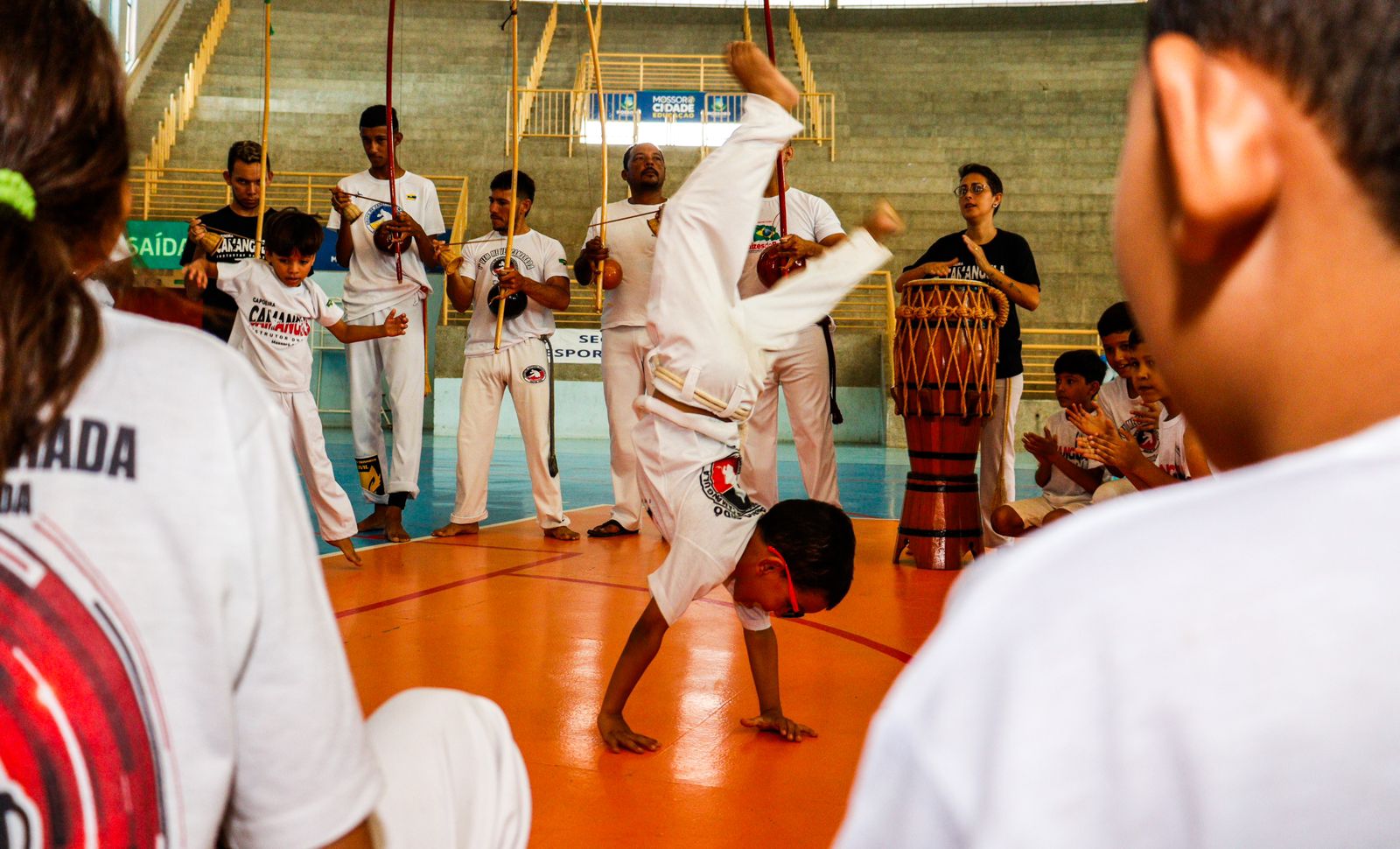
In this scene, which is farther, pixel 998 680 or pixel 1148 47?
pixel 1148 47

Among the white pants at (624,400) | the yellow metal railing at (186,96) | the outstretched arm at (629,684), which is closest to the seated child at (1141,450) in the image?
the outstretched arm at (629,684)

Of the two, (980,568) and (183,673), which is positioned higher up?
(980,568)

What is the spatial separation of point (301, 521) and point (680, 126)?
54.1 feet

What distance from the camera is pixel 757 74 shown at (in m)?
2.66

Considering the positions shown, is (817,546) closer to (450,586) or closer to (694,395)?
(694,395)

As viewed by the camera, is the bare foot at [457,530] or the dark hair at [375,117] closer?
the bare foot at [457,530]

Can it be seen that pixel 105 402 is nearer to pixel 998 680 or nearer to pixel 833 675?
pixel 998 680

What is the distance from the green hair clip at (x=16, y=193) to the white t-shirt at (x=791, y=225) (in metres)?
4.09

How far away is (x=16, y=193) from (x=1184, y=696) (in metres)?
0.72

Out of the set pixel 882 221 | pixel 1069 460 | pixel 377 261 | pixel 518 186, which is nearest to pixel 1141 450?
pixel 1069 460

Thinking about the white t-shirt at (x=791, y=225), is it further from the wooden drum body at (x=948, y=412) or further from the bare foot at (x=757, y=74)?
the bare foot at (x=757, y=74)

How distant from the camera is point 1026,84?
17.0 meters

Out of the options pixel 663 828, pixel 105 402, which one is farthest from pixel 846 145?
pixel 105 402

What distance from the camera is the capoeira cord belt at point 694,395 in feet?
8.89
